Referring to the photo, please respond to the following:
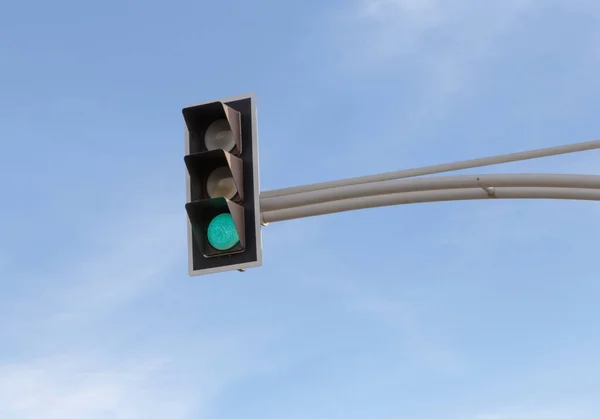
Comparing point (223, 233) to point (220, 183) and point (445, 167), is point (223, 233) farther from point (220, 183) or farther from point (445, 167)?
point (445, 167)

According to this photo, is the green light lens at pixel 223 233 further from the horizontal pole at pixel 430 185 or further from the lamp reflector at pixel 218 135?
the lamp reflector at pixel 218 135

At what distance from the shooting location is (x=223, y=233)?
7.22 m

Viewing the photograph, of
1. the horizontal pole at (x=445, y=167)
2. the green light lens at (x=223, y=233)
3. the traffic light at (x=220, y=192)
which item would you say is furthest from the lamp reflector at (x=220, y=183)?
the horizontal pole at (x=445, y=167)

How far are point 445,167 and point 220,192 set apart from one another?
1455 mm

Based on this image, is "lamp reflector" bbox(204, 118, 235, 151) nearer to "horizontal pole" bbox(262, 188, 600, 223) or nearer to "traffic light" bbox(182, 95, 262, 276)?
"traffic light" bbox(182, 95, 262, 276)

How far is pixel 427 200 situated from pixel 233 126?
1360 millimetres

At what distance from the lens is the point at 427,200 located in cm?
711

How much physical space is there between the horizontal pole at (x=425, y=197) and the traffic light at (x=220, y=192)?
218 mm

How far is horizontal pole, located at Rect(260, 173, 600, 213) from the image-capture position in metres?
6.77

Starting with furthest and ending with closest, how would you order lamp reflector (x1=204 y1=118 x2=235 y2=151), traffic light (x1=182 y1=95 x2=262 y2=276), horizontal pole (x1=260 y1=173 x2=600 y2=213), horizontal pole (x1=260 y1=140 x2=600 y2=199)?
lamp reflector (x1=204 y1=118 x2=235 y2=151) < traffic light (x1=182 y1=95 x2=262 y2=276) < horizontal pole (x1=260 y1=140 x2=600 y2=199) < horizontal pole (x1=260 y1=173 x2=600 y2=213)

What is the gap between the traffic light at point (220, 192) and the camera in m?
7.19

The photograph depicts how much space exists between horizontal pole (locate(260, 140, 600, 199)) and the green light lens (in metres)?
0.37

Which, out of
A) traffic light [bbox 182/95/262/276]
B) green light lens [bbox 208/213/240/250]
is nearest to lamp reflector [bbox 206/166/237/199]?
traffic light [bbox 182/95/262/276]

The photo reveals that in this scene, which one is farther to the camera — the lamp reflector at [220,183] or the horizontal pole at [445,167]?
the lamp reflector at [220,183]
